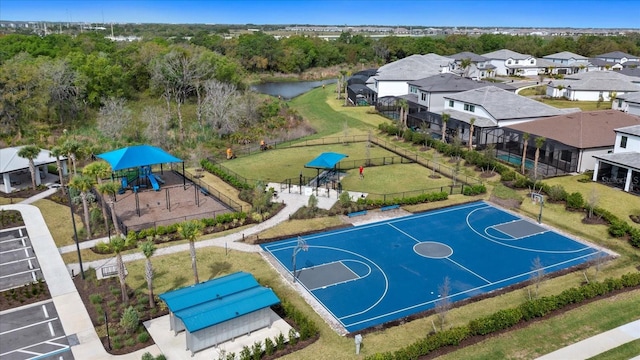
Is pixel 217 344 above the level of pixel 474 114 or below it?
below

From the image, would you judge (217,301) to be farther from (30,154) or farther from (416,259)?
(30,154)

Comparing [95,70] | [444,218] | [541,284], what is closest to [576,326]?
[541,284]

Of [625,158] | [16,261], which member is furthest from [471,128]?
[16,261]

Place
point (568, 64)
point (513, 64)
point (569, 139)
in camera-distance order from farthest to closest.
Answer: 1. point (568, 64)
2. point (513, 64)
3. point (569, 139)

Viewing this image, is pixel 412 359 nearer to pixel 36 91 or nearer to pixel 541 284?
pixel 541 284

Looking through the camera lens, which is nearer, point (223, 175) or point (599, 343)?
point (599, 343)

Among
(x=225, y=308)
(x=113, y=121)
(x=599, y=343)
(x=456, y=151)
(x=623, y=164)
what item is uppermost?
(x=113, y=121)

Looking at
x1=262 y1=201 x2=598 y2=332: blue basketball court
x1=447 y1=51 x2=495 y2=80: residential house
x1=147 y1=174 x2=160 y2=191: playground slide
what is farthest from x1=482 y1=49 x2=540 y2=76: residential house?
x1=147 y1=174 x2=160 y2=191: playground slide
